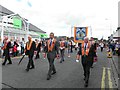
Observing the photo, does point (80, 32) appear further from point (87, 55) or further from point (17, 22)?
point (87, 55)

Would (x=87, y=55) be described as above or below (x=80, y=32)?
below

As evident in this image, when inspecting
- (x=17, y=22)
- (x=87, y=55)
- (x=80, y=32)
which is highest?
(x=17, y=22)

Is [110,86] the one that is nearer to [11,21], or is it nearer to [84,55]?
[84,55]

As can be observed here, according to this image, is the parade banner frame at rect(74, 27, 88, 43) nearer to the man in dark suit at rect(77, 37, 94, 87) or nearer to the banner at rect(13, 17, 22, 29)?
the banner at rect(13, 17, 22, 29)

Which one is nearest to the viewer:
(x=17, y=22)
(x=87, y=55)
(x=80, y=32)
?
(x=87, y=55)

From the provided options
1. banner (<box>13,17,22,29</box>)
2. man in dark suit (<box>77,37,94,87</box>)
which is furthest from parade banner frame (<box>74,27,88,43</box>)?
man in dark suit (<box>77,37,94,87</box>)

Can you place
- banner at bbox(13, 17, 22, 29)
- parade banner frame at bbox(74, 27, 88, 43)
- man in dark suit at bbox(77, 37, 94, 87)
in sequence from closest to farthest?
man in dark suit at bbox(77, 37, 94, 87) < parade banner frame at bbox(74, 27, 88, 43) < banner at bbox(13, 17, 22, 29)

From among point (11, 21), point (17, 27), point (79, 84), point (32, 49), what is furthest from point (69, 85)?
point (17, 27)

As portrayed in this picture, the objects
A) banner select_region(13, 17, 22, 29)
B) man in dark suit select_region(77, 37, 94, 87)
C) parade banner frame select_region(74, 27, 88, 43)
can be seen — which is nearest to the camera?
man in dark suit select_region(77, 37, 94, 87)

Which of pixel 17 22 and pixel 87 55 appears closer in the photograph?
pixel 87 55

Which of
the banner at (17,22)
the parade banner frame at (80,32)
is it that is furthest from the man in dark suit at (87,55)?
the banner at (17,22)

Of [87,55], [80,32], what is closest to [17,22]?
[80,32]

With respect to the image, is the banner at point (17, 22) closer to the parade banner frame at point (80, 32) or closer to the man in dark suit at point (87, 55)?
the parade banner frame at point (80, 32)

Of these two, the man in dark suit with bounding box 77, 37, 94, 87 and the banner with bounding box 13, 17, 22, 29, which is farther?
the banner with bounding box 13, 17, 22, 29
